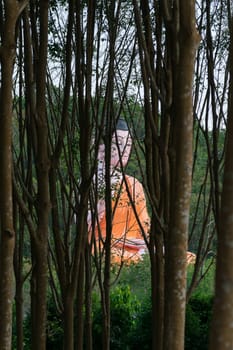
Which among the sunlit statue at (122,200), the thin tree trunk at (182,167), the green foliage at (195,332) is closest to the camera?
the thin tree trunk at (182,167)

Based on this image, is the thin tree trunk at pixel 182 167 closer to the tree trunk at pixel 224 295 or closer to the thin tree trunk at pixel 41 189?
the tree trunk at pixel 224 295

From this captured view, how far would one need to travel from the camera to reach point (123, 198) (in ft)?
24.4

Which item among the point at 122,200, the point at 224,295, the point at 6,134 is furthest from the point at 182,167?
the point at 122,200

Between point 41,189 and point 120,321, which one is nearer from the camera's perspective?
point 41,189

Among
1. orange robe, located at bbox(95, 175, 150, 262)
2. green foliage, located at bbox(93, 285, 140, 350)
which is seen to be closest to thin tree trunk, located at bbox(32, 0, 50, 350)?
orange robe, located at bbox(95, 175, 150, 262)

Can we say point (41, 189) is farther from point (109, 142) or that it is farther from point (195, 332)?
point (195, 332)

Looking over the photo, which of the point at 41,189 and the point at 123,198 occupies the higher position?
the point at 123,198

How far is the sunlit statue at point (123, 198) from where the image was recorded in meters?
4.87

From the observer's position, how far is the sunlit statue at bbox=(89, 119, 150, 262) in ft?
16.0

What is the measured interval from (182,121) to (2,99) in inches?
26.7

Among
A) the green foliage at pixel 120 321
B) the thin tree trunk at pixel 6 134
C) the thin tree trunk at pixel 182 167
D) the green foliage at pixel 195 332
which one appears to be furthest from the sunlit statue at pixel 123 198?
the thin tree trunk at pixel 182 167

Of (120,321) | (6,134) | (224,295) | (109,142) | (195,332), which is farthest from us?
(120,321)

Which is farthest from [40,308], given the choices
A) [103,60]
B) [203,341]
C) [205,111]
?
[203,341]

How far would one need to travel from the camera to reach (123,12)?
4.79 metres
